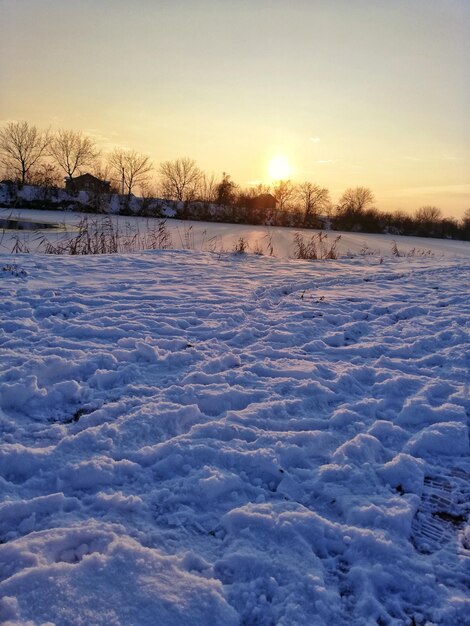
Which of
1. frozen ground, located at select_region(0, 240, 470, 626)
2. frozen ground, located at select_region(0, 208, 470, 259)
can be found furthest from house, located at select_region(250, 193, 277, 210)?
frozen ground, located at select_region(0, 240, 470, 626)

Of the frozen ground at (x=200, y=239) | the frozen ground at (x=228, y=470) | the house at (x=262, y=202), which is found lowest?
the frozen ground at (x=228, y=470)

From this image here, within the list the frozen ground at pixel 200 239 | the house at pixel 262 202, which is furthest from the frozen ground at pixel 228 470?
the house at pixel 262 202

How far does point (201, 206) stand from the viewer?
41.2 meters

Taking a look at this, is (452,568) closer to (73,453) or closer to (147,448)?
(147,448)

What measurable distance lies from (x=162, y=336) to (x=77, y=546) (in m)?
2.46

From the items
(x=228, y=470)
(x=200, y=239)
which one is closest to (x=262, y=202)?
(x=200, y=239)

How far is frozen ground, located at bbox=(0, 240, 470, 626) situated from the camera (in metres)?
1.48

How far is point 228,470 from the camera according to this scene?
2150 mm

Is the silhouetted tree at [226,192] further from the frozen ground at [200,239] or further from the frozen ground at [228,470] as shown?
the frozen ground at [228,470]

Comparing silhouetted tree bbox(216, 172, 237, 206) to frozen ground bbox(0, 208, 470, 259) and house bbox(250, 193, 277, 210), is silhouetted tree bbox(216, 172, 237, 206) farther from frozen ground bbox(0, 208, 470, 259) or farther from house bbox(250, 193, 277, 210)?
frozen ground bbox(0, 208, 470, 259)

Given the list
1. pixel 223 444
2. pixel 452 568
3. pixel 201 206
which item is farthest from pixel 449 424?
pixel 201 206

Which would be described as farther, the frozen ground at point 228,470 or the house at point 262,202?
the house at point 262,202

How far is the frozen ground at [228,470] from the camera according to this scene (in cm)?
148

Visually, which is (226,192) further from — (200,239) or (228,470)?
(228,470)
